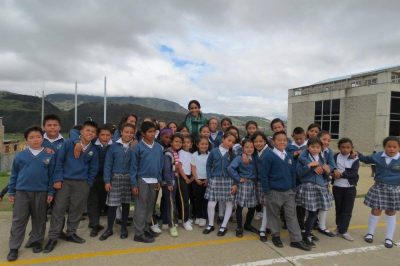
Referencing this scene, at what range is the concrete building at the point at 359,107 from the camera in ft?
79.7

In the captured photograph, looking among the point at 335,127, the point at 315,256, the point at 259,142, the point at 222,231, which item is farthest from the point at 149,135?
the point at 335,127

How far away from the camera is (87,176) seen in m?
3.96

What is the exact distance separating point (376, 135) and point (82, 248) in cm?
2648

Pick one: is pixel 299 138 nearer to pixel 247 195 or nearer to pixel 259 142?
pixel 259 142

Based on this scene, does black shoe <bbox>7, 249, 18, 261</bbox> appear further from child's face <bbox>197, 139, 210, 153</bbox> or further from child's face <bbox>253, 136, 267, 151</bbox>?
child's face <bbox>253, 136, 267, 151</bbox>

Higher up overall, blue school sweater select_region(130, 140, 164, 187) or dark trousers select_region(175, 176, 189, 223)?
blue school sweater select_region(130, 140, 164, 187)

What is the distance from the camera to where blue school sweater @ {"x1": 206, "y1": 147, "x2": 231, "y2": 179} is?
4.49m

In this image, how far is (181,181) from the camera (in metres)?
4.69

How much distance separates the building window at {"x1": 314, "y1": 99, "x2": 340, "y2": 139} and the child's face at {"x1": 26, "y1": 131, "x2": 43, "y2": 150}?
29.2 metres

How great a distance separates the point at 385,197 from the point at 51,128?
460cm

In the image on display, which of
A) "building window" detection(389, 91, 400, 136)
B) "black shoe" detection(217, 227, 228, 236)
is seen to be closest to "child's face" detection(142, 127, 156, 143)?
"black shoe" detection(217, 227, 228, 236)

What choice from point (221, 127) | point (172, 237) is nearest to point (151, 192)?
point (172, 237)

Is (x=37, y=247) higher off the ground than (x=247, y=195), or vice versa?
(x=247, y=195)

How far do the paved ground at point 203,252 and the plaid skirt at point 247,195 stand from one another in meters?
0.46
